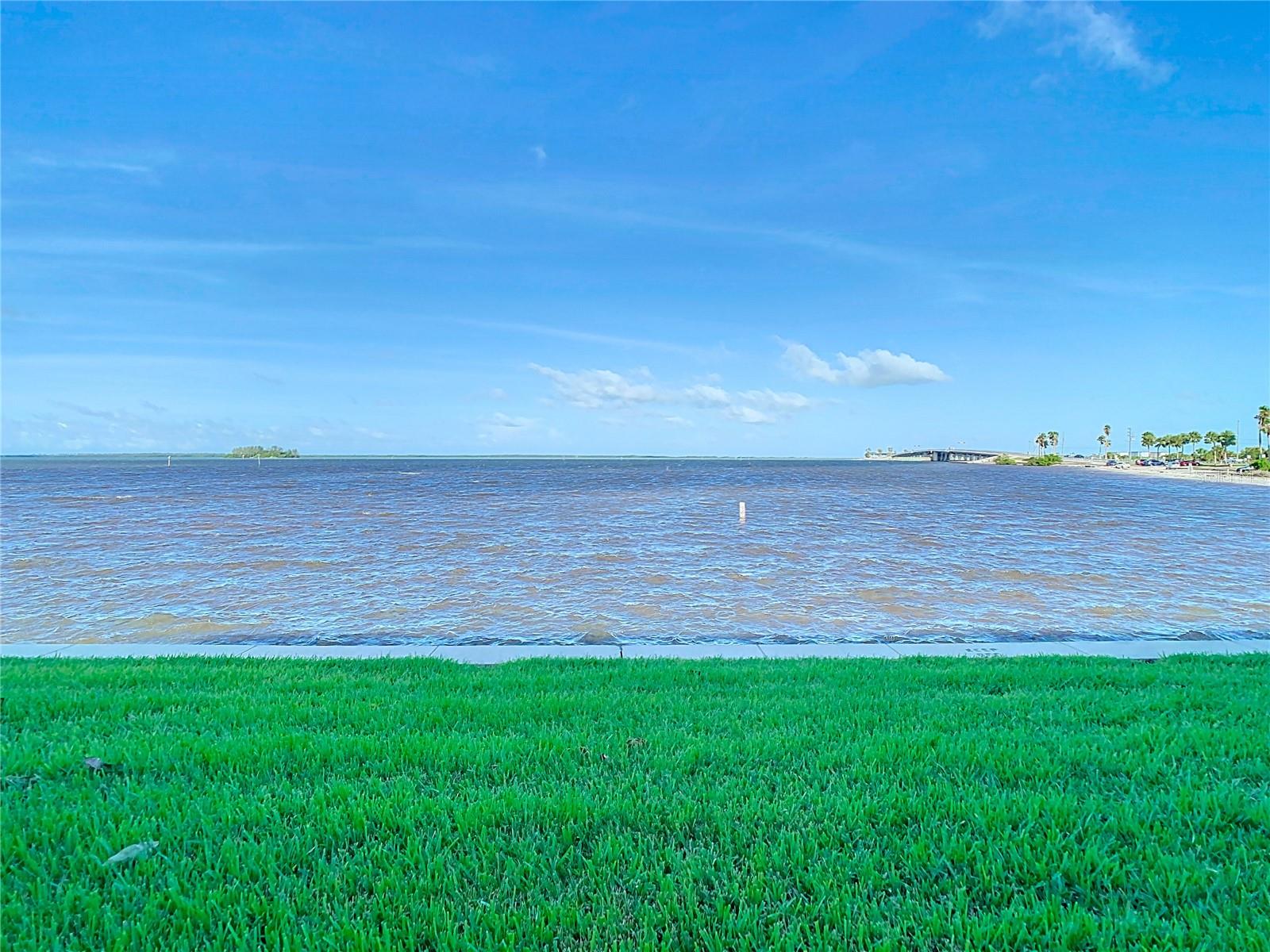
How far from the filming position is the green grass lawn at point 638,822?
246 cm

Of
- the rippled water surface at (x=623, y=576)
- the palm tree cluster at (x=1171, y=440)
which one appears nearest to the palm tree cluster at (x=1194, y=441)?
the palm tree cluster at (x=1171, y=440)

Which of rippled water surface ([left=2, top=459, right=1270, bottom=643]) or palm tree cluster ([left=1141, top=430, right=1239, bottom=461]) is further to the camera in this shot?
palm tree cluster ([left=1141, top=430, right=1239, bottom=461])

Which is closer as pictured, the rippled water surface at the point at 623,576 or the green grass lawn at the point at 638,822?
the green grass lawn at the point at 638,822

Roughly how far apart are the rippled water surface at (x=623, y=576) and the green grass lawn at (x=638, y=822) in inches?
185

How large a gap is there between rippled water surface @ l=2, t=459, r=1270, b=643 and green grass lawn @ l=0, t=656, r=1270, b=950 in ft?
15.4

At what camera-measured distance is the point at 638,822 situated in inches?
125

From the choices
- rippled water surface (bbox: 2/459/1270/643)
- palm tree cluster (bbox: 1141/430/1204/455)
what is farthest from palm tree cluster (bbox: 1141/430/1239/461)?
rippled water surface (bbox: 2/459/1270/643)

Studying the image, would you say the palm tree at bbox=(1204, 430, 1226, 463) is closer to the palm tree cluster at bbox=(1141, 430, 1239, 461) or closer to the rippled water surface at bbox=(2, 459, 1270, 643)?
the palm tree cluster at bbox=(1141, 430, 1239, 461)

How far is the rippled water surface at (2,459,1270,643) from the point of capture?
10.3 metres

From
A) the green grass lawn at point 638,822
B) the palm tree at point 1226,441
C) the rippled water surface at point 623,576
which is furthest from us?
the palm tree at point 1226,441

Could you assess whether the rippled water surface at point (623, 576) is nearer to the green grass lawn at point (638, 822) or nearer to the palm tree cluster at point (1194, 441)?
the green grass lawn at point (638, 822)

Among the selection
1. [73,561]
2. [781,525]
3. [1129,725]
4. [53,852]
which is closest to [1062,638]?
[1129,725]

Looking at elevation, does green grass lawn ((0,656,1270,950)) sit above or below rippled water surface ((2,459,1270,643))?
above

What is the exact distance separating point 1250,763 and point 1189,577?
13.9 meters
